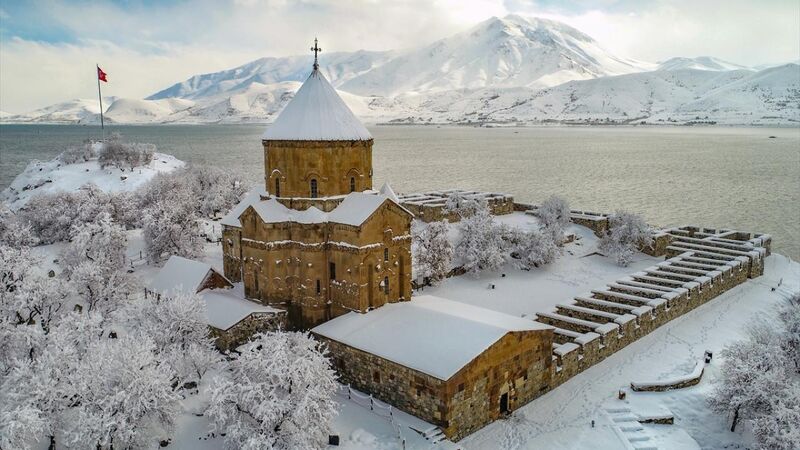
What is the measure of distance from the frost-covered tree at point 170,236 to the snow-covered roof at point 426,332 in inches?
701

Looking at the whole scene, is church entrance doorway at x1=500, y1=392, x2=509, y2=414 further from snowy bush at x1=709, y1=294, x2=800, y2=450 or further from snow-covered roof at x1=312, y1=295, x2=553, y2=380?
snowy bush at x1=709, y1=294, x2=800, y2=450

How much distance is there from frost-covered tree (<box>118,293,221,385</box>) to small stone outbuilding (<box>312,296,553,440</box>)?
4.81m

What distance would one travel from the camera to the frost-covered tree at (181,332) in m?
21.5

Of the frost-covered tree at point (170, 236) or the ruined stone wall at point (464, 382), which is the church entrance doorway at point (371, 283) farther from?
the frost-covered tree at point (170, 236)

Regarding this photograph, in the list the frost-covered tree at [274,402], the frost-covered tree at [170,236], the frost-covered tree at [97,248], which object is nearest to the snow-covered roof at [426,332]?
the frost-covered tree at [274,402]

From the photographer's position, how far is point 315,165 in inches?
1040

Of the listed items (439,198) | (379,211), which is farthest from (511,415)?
(439,198)

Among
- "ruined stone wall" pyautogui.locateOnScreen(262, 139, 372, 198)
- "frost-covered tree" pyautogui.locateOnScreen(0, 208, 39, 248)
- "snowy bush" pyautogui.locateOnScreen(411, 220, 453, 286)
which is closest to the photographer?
"ruined stone wall" pyautogui.locateOnScreen(262, 139, 372, 198)

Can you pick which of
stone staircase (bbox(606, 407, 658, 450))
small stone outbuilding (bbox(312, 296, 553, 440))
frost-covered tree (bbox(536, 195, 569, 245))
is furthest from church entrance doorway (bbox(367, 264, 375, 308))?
frost-covered tree (bbox(536, 195, 569, 245))

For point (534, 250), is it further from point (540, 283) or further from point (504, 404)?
point (504, 404)

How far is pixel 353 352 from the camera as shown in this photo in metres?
22.9

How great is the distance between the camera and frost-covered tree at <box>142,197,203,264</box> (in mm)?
38000

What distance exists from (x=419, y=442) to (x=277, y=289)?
10.8m

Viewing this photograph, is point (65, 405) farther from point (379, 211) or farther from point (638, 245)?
point (638, 245)
